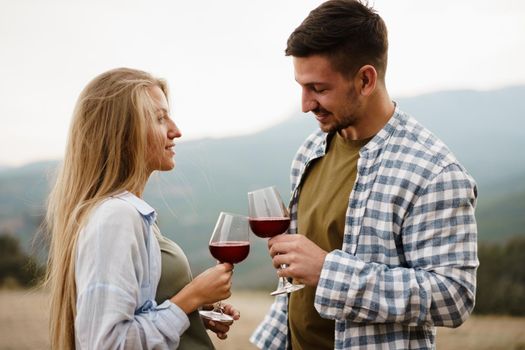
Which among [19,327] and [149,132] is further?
[19,327]

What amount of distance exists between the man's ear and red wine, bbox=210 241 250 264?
65cm

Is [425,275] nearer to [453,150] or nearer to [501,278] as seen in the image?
[453,150]

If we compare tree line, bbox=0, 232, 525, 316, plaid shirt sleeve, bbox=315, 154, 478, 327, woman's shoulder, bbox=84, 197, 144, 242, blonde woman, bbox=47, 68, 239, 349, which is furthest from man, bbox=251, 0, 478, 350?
tree line, bbox=0, 232, 525, 316

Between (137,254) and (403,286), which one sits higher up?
(137,254)

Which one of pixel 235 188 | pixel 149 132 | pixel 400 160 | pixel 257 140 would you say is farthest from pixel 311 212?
pixel 257 140

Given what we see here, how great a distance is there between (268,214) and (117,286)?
59cm

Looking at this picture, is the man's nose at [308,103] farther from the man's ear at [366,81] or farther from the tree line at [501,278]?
the tree line at [501,278]

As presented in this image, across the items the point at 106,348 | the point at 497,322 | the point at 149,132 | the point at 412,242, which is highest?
the point at 149,132

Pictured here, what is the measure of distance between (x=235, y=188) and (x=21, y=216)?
2886 millimetres

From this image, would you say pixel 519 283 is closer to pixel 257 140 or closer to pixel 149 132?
pixel 257 140

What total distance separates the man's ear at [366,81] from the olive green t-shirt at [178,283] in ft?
2.62

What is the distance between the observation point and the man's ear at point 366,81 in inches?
77.5

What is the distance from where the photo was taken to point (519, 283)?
251 inches

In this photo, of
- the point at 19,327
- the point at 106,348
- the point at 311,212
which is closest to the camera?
the point at 106,348
